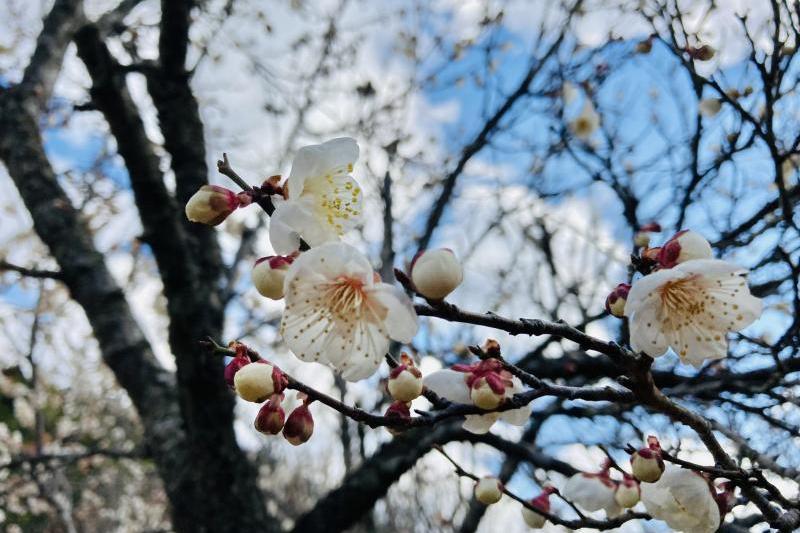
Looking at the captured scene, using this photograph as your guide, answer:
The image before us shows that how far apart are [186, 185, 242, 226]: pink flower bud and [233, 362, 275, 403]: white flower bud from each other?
0.24m

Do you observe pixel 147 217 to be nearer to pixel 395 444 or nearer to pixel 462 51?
pixel 395 444

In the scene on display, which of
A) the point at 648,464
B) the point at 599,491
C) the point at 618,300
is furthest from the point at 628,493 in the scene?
the point at 618,300

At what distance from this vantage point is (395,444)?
2869 mm

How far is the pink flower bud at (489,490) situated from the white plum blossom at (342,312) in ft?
1.98

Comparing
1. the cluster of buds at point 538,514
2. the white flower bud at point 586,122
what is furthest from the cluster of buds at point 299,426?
the white flower bud at point 586,122

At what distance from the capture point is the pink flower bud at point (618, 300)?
917 millimetres

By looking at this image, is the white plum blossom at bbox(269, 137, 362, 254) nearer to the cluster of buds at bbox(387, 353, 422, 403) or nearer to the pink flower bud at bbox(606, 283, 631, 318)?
the cluster of buds at bbox(387, 353, 422, 403)

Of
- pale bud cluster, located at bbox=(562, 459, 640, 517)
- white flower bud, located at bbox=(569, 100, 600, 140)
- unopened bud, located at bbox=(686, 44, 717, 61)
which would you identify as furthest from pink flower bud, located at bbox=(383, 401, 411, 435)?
white flower bud, located at bbox=(569, 100, 600, 140)

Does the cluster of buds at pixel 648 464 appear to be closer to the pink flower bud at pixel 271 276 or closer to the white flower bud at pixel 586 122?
the pink flower bud at pixel 271 276

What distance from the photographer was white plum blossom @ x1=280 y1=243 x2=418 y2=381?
83 cm

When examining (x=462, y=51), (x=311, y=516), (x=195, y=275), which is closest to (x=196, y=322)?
(x=195, y=275)

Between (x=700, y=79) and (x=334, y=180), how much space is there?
1506mm

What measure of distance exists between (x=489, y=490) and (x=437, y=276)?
0.80 m

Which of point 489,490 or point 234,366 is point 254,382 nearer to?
point 234,366
